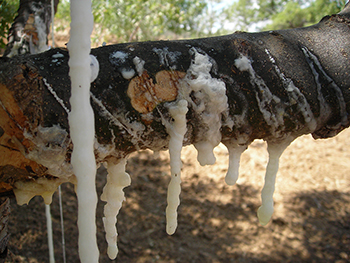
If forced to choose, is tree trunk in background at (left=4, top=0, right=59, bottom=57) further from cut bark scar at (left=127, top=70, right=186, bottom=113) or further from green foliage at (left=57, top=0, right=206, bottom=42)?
green foliage at (left=57, top=0, right=206, bottom=42)

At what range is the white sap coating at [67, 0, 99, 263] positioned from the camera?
0.77 metres

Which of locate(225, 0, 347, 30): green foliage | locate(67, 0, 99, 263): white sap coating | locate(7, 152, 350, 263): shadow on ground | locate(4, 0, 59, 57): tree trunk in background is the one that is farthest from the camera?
locate(225, 0, 347, 30): green foliage

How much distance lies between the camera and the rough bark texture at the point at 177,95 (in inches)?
32.8

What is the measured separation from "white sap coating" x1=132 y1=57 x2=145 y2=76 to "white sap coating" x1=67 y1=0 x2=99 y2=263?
0.16 meters

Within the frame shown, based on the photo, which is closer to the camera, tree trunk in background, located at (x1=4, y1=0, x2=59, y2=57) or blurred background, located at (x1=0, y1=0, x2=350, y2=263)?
tree trunk in background, located at (x1=4, y1=0, x2=59, y2=57)

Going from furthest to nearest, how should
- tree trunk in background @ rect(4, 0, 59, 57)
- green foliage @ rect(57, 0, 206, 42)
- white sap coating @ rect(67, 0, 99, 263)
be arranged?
green foliage @ rect(57, 0, 206, 42) < tree trunk in background @ rect(4, 0, 59, 57) < white sap coating @ rect(67, 0, 99, 263)

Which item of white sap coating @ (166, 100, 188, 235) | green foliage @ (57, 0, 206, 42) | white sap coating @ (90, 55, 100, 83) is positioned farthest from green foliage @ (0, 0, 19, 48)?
green foliage @ (57, 0, 206, 42)

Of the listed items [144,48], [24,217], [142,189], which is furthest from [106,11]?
[144,48]

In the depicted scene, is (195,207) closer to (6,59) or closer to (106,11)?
(6,59)

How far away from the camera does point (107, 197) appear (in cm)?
118

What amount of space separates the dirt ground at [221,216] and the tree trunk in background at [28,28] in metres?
1.47

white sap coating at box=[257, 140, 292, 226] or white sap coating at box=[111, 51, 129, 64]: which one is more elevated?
white sap coating at box=[111, 51, 129, 64]

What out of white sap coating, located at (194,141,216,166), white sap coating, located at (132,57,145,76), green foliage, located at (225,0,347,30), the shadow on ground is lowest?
the shadow on ground

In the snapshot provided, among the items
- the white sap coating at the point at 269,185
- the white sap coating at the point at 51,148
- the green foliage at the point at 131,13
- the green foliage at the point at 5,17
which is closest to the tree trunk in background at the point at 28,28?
the green foliage at the point at 5,17
